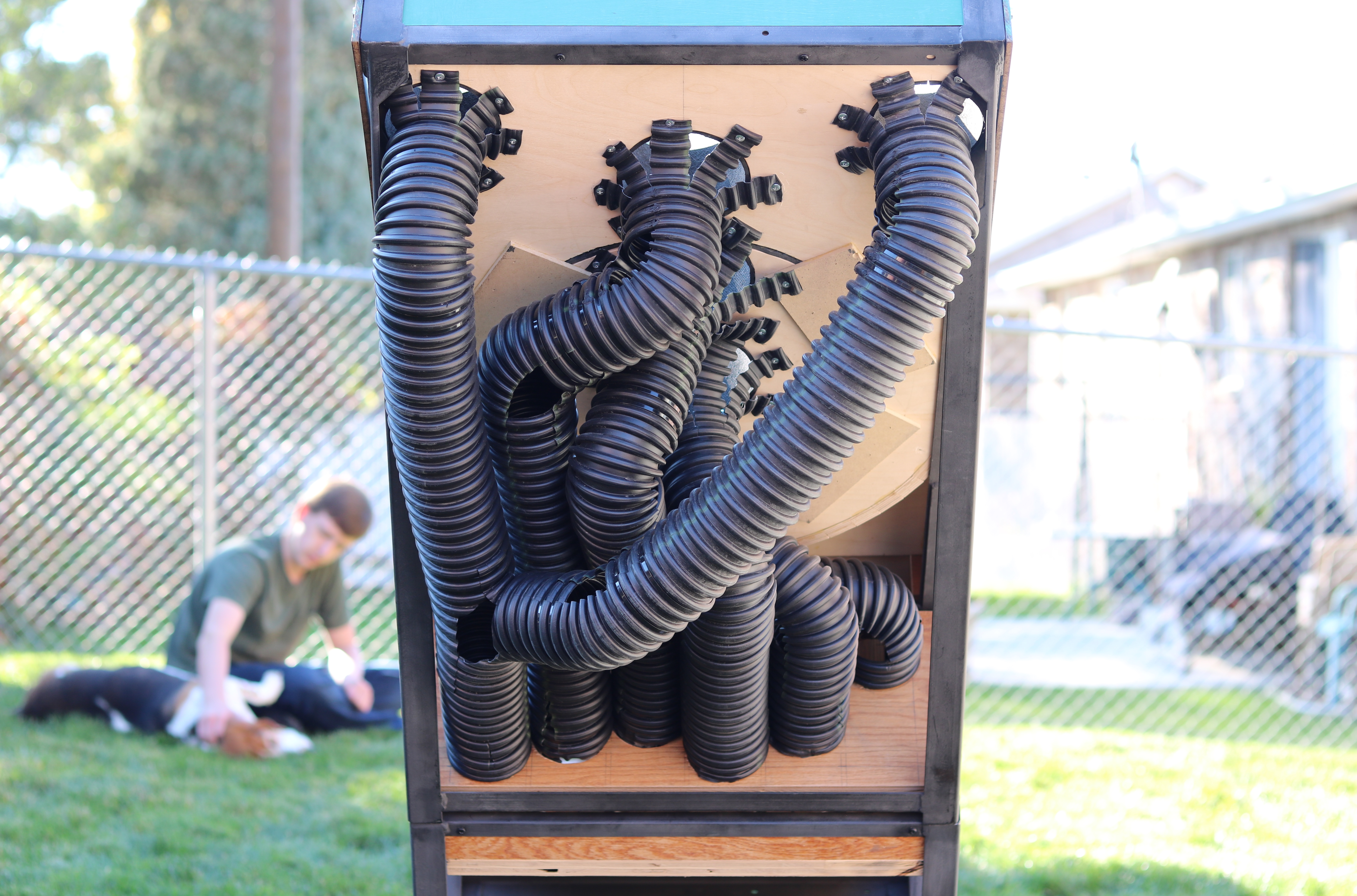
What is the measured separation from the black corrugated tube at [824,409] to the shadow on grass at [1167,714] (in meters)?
3.98

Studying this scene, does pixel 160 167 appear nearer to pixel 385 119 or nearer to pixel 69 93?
pixel 69 93

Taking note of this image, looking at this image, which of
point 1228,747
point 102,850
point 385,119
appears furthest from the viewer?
point 1228,747

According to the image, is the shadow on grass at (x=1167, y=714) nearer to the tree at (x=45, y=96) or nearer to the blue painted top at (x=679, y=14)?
the blue painted top at (x=679, y=14)

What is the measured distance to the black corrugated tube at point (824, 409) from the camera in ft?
4.89

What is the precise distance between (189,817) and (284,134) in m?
9.96

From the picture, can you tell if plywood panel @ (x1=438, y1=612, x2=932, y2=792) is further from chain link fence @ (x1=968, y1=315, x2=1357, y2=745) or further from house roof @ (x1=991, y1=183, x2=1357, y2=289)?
house roof @ (x1=991, y1=183, x2=1357, y2=289)

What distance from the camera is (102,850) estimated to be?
9.88 ft

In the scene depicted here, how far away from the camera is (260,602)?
4.25 meters

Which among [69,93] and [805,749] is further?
[69,93]

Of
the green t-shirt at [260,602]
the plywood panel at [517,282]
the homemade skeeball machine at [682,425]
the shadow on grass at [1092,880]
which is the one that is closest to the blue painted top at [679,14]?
the homemade skeeball machine at [682,425]

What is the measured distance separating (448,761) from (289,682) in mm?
2664

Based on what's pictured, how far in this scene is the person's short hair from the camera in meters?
3.98

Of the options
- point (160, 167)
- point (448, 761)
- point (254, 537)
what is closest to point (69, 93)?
point (160, 167)

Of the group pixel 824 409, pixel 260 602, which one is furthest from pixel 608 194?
pixel 260 602
